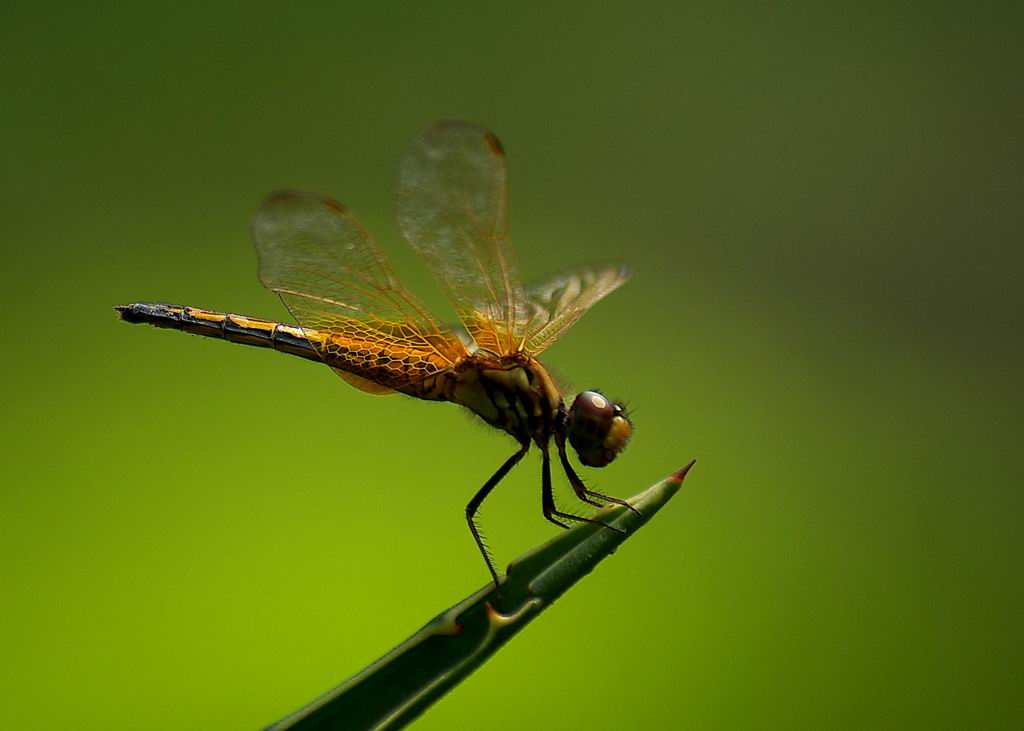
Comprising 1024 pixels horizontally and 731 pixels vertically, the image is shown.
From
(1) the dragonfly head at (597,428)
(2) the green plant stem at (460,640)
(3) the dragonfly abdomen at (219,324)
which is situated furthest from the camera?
(3) the dragonfly abdomen at (219,324)

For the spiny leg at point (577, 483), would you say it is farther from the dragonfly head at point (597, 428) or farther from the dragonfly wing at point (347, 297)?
the dragonfly wing at point (347, 297)

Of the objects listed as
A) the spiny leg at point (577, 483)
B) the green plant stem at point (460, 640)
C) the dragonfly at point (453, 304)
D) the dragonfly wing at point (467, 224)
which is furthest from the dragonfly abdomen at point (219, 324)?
the green plant stem at point (460, 640)

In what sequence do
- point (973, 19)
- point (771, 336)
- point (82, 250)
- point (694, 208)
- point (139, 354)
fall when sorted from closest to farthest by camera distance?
1. point (139, 354)
2. point (82, 250)
3. point (771, 336)
4. point (694, 208)
5. point (973, 19)

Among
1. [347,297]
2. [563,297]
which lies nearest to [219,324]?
[347,297]

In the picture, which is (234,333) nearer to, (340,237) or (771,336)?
(340,237)

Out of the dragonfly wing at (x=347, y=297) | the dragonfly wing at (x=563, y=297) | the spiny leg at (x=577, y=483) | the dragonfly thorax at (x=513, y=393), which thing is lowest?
the spiny leg at (x=577, y=483)

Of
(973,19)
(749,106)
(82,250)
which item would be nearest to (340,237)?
(82,250)

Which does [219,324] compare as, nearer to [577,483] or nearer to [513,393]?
[513,393]
